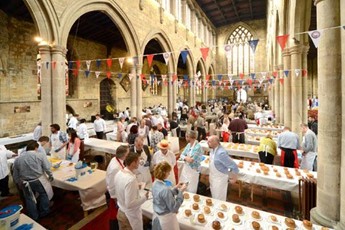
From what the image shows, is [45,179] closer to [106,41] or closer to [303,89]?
[303,89]

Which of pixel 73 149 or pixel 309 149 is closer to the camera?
pixel 309 149

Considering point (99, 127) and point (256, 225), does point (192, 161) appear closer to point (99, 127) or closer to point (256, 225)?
point (256, 225)

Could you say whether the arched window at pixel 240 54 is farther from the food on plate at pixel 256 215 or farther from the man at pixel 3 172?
the food on plate at pixel 256 215

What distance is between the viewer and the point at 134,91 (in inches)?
416

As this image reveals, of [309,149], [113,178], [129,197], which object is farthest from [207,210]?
[309,149]

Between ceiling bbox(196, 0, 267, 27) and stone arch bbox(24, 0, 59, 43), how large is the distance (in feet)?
52.6

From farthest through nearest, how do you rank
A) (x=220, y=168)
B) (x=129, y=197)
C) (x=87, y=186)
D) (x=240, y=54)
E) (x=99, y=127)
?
1. (x=240, y=54)
2. (x=99, y=127)
3. (x=87, y=186)
4. (x=220, y=168)
5. (x=129, y=197)

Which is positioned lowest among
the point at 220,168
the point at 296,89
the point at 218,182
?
the point at 218,182

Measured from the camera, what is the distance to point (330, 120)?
2646mm

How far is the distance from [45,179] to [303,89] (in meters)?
7.82

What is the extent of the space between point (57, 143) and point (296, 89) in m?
7.52

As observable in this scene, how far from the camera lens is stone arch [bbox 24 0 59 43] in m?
6.14

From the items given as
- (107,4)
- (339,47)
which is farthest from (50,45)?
(339,47)

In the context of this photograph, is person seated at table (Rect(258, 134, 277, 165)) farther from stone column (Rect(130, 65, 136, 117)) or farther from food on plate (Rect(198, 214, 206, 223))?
stone column (Rect(130, 65, 136, 117))
